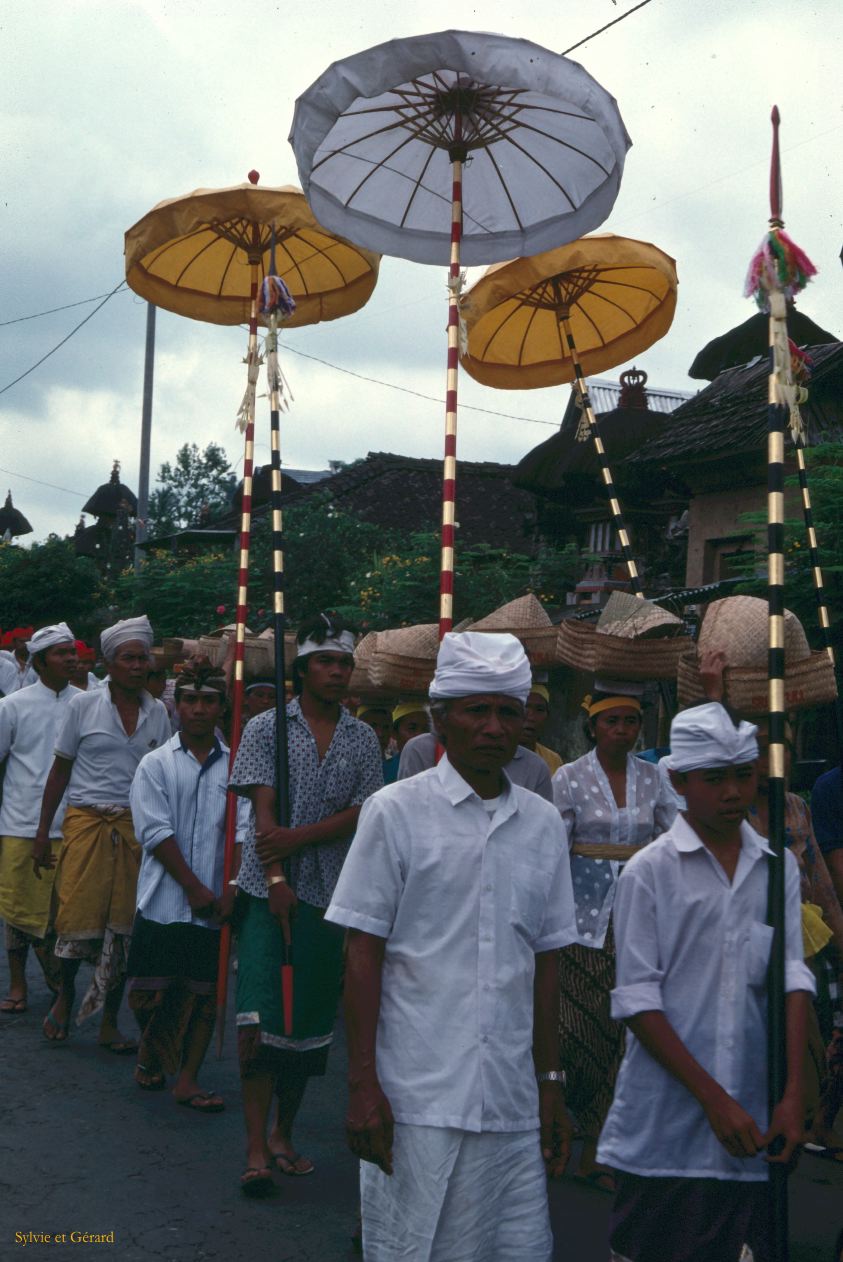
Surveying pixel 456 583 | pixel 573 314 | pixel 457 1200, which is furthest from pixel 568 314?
pixel 456 583

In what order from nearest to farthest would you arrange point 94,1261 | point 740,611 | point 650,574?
1. point 94,1261
2. point 740,611
3. point 650,574

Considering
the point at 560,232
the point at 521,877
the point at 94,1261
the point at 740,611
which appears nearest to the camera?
the point at 521,877

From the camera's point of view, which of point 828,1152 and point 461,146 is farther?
point 461,146

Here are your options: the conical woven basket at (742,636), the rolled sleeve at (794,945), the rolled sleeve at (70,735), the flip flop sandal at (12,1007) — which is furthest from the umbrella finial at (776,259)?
the flip flop sandal at (12,1007)

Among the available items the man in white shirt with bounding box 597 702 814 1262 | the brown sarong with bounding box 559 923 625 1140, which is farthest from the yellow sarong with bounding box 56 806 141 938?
the man in white shirt with bounding box 597 702 814 1262

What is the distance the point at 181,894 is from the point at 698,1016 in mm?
3431

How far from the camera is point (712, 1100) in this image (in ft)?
10.9

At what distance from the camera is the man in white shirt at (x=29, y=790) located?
7.98 m

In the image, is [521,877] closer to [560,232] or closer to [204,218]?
[560,232]

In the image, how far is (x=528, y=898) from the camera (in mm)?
3314

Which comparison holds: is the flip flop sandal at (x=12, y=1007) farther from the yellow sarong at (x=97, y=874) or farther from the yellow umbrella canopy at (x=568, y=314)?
the yellow umbrella canopy at (x=568, y=314)

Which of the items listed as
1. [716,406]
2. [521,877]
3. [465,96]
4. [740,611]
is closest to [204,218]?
[465,96]

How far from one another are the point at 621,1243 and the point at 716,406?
58.0 ft

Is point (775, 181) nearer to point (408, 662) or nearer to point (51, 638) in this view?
point (408, 662)
